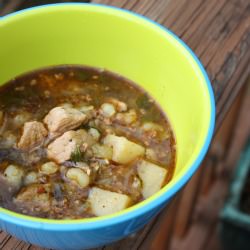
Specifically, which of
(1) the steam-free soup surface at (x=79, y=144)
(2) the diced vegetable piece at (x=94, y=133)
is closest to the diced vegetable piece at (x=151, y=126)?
(1) the steam-free soup surface at (x=79, y=144)

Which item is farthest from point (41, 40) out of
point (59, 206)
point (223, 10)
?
point (223, 10)

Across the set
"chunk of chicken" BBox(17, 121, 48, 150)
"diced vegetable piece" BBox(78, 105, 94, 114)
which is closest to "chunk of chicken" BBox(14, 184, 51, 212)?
"chunk of chicken" BBox(17, 121, 48, 150)

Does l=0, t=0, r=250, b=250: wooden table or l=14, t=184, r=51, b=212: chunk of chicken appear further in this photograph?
l=0, t=0, r=250, b=250: wooden table

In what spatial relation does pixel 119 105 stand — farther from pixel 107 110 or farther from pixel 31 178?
pixel 31 178

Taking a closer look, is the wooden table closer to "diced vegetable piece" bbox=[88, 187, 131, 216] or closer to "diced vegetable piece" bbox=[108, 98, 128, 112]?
"diced vegetable piece" bbox=[108, 98, 128, 112]

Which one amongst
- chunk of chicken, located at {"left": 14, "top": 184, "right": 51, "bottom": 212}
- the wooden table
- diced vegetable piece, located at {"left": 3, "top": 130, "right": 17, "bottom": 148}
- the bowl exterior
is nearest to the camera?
the bowl exterior

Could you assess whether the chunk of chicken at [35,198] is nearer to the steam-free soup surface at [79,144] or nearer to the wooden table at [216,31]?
the steam-free soup surface at [79,144]

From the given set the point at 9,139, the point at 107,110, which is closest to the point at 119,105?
the point at 107,110
